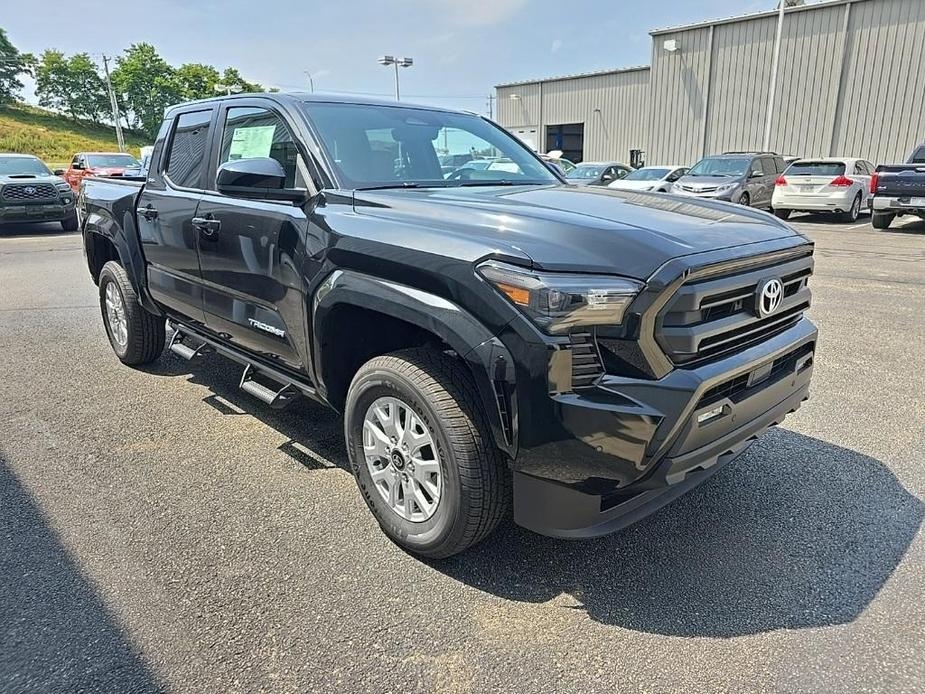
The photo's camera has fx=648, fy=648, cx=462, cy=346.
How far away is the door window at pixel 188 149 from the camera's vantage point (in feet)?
13.2

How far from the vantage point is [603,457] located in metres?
2.14

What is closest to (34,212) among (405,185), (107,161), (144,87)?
(107,161)

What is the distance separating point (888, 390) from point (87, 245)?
6.50m

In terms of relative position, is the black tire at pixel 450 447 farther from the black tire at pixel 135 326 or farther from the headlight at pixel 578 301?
the black tire at pixel 135 326

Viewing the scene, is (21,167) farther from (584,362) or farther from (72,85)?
(72,85)

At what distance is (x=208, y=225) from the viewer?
3680 mm

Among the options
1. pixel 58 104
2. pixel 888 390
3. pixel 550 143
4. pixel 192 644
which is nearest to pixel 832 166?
pixel 888 390

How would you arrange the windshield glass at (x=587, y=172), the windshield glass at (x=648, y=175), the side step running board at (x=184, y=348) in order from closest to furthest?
the side step running board at (x=184, y=348) < the windshield glass at (x=587, y=172) < the windshield glass at (x=648, y=175)

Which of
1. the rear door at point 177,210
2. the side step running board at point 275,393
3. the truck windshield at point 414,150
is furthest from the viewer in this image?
the rear door at point 177,210

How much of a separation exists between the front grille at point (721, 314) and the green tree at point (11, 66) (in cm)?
10128

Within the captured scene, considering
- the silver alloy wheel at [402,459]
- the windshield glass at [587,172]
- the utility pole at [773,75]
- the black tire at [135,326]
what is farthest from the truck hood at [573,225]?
the utility pole at [773,75]

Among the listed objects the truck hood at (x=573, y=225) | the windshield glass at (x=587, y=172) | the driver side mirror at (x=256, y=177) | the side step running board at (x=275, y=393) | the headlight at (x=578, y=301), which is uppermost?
the driver side mirror at (x=256, y=177)

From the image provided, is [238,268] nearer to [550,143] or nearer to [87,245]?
[87,245]

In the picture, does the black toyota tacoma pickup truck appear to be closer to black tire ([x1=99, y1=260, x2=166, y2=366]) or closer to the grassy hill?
black tire ([x1=99, y1=260, x2=166, y2=366])
